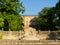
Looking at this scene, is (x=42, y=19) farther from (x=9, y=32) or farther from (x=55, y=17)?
(x=9, y=32)

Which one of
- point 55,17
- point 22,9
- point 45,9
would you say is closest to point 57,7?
point 55,17

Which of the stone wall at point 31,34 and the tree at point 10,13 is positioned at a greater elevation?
the tree at point 10,13

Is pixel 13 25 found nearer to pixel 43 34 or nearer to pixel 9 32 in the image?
pixel 9 32

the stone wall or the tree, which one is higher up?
the tree

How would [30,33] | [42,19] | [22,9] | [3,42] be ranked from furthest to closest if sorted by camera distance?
1. [42,19]
2. [22,9]
3. [30,33]
4. [3,42]

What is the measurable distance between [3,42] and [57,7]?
75.5 feet

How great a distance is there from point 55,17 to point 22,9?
6661mm

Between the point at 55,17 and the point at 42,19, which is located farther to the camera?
the point at 42,19

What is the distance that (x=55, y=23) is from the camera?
5031 centimetres

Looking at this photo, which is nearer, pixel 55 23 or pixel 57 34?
pixel 57 34

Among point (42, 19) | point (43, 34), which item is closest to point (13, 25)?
point (43, 34)

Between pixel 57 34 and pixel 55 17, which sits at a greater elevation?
pixel 55 17

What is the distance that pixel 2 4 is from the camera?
47750mm

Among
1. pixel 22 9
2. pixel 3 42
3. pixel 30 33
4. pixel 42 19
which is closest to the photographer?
pixel 3 42
